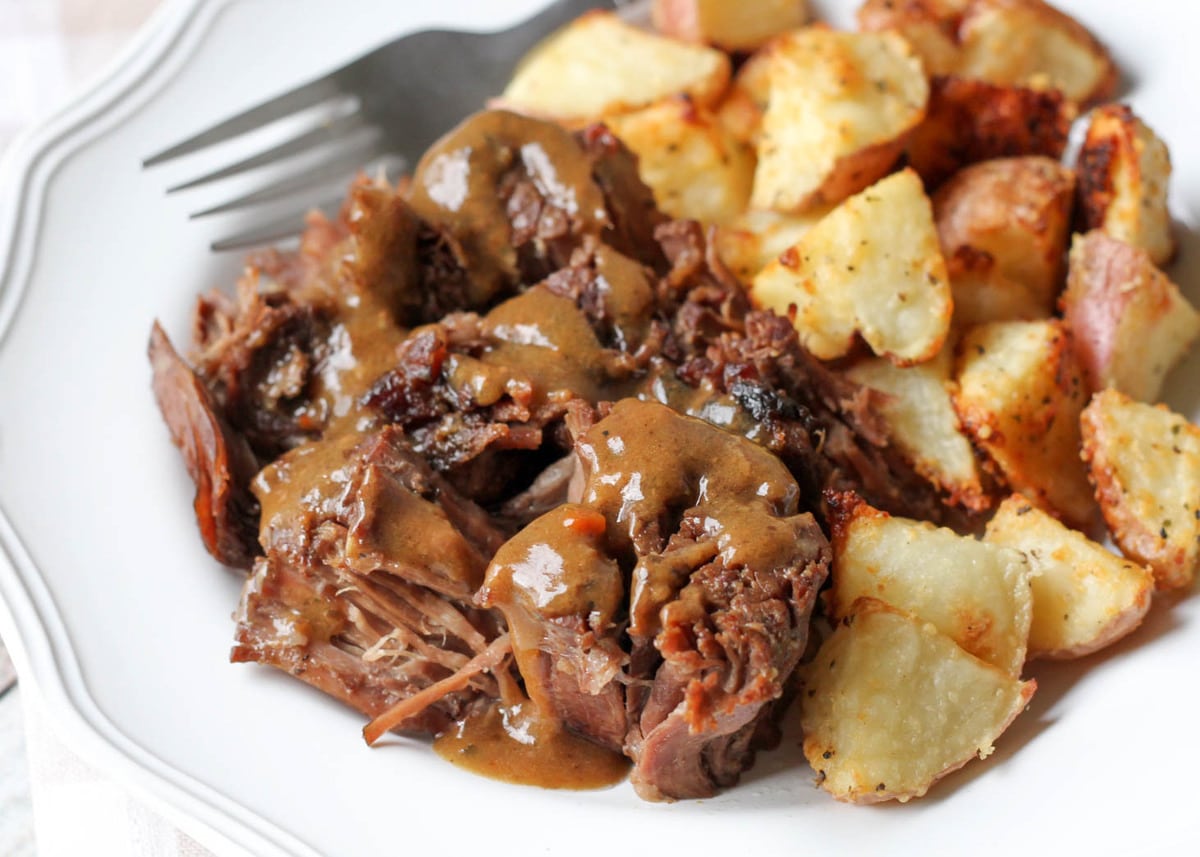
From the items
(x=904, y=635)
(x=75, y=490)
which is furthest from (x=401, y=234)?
(x=904, y=635)

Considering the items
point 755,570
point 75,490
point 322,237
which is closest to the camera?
point 755,570

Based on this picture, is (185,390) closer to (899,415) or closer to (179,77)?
(179,77)

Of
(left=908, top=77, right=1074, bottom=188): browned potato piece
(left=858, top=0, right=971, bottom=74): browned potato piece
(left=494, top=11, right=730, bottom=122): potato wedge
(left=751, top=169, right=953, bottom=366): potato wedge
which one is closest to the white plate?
(left=908, top=77, right=1074, bottom=188): browned potato piece

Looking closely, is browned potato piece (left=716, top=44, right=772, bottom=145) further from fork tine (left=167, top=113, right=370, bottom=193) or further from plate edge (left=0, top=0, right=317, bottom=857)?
plate edge (left=0, top=0, right=317, bottom=857)

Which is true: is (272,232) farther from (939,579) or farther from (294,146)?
(939,579)

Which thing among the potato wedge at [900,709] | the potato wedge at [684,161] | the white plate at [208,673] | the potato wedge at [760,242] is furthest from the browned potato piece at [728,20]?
the potato wedge at [900,709]

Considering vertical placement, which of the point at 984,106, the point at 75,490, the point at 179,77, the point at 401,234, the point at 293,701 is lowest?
the point at 293,701
